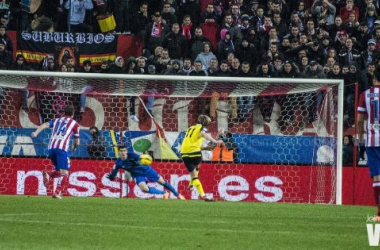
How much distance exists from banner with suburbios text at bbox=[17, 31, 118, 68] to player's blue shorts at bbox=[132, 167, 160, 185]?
535 cm

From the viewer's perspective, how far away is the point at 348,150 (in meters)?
23.5

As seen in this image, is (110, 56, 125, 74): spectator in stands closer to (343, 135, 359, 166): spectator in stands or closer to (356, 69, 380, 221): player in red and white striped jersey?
(343, 135, 359, 166): spectator in stands

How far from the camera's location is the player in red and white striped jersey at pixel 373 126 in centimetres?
1459

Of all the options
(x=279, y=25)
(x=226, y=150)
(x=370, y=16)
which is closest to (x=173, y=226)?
(x=226, y=150)

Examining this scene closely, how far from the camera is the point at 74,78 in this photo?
23.0 metres

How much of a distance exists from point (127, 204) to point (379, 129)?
5495 mm

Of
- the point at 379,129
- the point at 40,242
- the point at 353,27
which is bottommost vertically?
the point at 40,242

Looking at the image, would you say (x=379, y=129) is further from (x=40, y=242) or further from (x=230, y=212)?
(x=40, y=242)

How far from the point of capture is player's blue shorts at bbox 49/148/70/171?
69.5 feet

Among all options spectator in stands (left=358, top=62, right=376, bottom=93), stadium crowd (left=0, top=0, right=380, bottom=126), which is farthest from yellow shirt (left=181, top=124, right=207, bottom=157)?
spectator in stands (left=358, top=62, right=376, bottom=93)

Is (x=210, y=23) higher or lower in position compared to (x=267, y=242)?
higher

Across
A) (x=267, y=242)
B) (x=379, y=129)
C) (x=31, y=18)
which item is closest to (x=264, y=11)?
(x=31, y=18)

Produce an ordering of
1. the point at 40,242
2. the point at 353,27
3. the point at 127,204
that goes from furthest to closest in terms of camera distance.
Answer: the point at 353,27 < the point at 127,204 < the point at 40,242

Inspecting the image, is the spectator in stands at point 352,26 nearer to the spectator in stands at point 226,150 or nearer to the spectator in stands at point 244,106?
the spectator in stands at point 244,106
